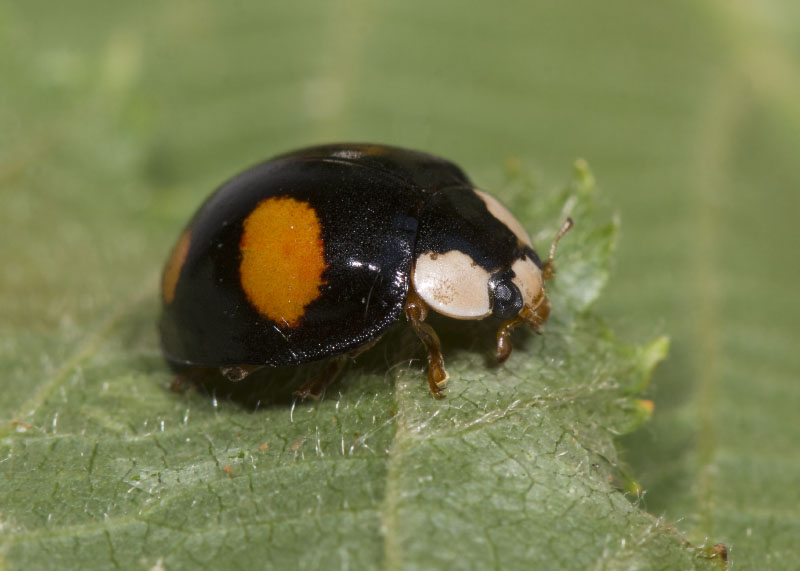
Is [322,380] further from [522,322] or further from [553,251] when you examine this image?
[553,251]

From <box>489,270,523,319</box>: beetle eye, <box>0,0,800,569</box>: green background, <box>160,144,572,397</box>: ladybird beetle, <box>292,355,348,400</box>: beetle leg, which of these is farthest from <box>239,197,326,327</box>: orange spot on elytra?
<box>489,270,523,319</box>: beetle eye

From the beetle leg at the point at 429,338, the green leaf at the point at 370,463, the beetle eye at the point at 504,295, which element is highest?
the beetle eye at the point at 504,295

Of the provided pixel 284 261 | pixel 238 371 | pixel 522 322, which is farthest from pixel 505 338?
pixel 238 371

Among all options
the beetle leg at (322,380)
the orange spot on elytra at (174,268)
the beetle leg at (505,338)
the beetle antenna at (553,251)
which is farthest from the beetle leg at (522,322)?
the orange spot on elytra at (174,268)

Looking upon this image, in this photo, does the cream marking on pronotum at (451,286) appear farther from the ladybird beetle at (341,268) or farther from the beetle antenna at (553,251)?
the beetle antenna at (553,251)

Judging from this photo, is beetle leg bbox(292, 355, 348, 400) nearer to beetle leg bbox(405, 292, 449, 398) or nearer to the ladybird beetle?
the ladybird beetle

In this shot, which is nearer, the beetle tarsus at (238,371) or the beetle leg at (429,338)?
the beetle leg at (429,338)
